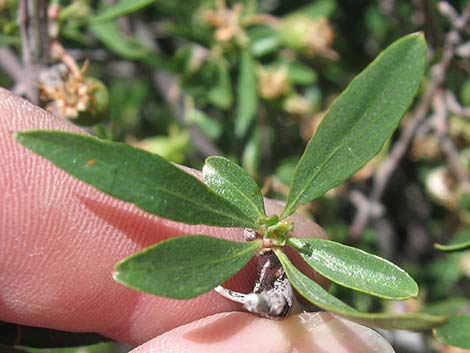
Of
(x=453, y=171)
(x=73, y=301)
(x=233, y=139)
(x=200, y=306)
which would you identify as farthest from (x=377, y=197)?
(x=73, y=301)

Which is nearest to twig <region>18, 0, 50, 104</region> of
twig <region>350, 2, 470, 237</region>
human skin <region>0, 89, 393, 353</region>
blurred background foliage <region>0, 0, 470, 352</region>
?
blurred background foliage <region>0, 0, 470, 352</region>

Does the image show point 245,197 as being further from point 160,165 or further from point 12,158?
point 12,158

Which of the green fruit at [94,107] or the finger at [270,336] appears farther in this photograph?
the green fruit at [94,107]

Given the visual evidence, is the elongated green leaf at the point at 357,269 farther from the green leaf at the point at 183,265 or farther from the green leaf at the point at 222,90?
the green leaf at the point at 222,90

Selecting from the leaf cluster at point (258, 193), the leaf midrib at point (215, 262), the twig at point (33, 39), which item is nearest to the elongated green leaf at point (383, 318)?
the leaf cluster at point (258, 193)

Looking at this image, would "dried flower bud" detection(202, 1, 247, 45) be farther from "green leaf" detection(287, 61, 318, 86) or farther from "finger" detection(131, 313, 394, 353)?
"finger" detection(131, 313, 394, 353)

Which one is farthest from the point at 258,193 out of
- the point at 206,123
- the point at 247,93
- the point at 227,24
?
the point at 206,123
